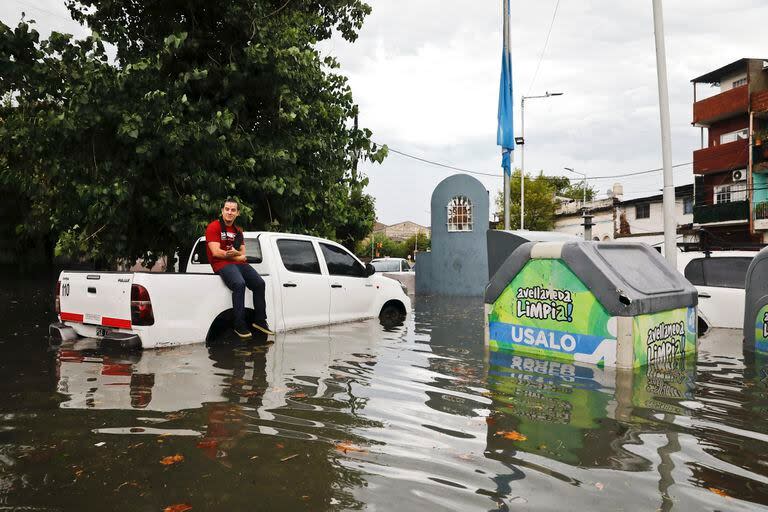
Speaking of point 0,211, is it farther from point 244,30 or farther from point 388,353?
point 388,353

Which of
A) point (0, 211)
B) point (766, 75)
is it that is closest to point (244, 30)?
point (0, 211)

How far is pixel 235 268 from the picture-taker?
25.0 ft

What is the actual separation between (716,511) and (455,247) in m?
17.5

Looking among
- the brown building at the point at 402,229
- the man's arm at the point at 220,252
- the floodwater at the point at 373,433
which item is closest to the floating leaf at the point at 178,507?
the floodwater at the point at 373,433

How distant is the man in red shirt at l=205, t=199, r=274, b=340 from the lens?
7.55 meters

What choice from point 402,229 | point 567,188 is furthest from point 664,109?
point 402,229

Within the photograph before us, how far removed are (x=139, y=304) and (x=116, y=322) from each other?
0.45 m

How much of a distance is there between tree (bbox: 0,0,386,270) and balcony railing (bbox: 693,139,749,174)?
2979 centimetres

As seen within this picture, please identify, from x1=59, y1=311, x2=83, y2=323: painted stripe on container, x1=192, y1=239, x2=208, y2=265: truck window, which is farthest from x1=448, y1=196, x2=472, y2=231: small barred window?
x1=59, y1=311, x2=83, y2=323: painted stripe on container

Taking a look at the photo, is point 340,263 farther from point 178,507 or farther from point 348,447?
point 178,507

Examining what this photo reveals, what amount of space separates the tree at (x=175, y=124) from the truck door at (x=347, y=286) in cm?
218

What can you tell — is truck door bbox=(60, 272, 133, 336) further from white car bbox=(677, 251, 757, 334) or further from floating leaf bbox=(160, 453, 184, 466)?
white car bbox=(677, 251, 757, 334)

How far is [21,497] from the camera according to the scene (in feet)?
9.61

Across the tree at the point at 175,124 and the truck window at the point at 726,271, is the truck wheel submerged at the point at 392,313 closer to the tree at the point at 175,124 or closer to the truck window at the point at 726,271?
the tree at the point at 175,124
